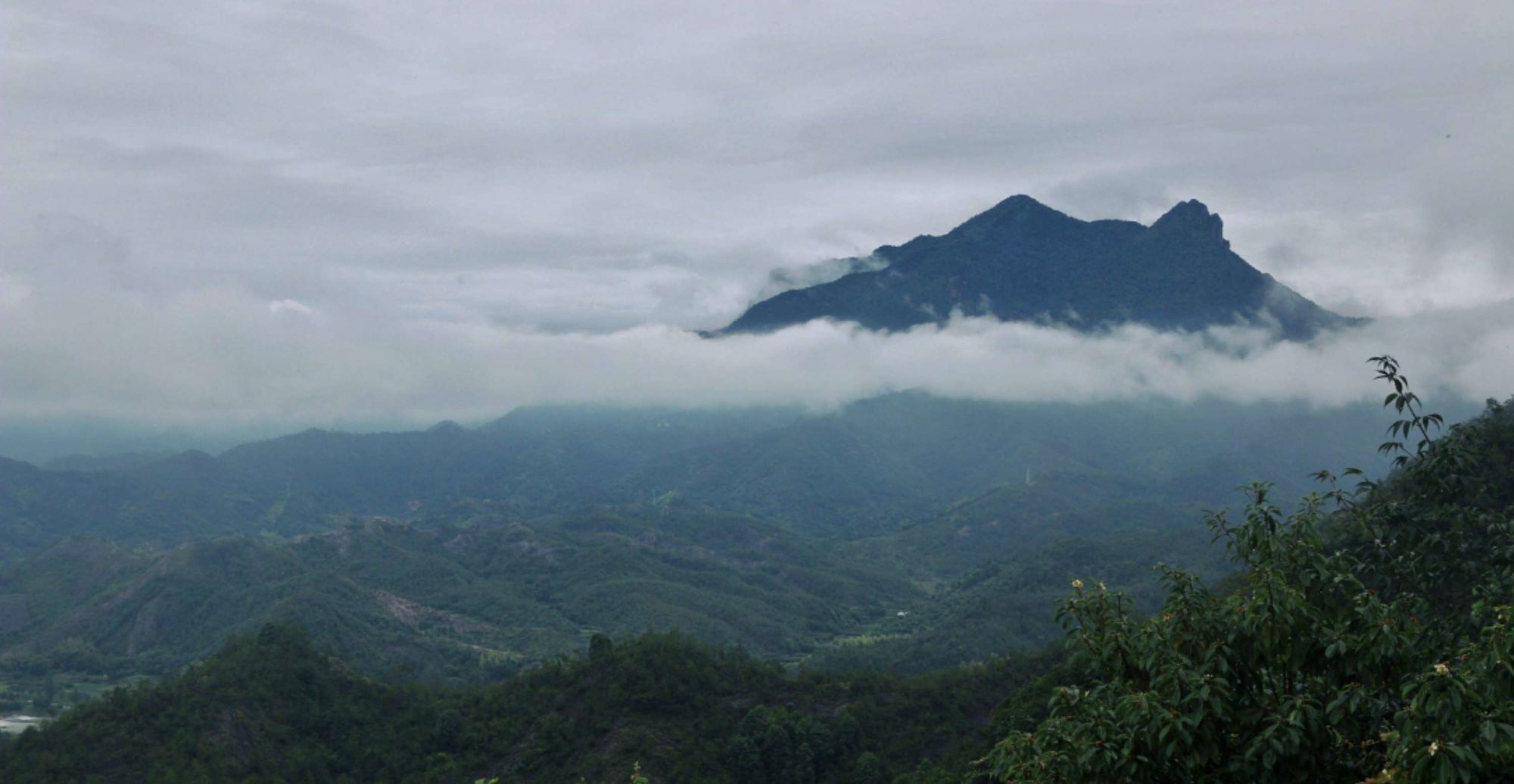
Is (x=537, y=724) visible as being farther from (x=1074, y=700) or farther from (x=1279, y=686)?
(x=1279, y=686)

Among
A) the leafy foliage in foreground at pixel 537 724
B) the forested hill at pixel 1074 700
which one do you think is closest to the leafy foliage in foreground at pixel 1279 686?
the forested hill at pixel 1074 700

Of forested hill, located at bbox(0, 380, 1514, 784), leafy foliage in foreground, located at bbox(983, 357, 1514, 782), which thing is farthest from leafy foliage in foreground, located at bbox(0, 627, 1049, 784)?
leafy foliage in foreground, located at bbox(983, 357, 1514, 782)

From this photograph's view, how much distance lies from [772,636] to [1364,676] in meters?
177

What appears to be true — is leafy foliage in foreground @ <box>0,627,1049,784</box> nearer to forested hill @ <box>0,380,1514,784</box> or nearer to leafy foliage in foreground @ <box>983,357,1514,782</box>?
forested hill @ <box>0,380,1514,784</box>

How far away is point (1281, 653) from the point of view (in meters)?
12.1

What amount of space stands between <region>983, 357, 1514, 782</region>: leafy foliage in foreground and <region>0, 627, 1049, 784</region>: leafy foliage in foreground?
185 ft

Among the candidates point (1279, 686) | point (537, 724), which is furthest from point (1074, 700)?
point (537, 724)

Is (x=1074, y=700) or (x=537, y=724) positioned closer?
(x=1074, y=700)

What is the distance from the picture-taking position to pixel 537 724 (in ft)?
278

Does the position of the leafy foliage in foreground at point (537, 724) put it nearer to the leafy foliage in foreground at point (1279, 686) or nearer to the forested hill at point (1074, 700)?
the forested hill at point (1074, 700)

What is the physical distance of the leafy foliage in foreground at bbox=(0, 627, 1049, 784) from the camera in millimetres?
75188

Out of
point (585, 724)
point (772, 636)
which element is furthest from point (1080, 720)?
point (772, 636)

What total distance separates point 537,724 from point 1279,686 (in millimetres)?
80181

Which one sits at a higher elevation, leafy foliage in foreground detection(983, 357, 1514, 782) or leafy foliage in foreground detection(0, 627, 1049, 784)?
leafy foliage in foreground detection(983, 357, 1514, 782)
